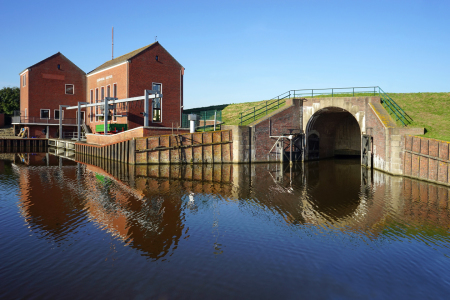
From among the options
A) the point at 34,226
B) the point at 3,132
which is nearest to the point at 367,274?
the point at 34,226

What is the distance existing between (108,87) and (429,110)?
34.9 m

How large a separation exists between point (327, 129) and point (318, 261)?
29237mm

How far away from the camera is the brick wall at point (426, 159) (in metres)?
19.3

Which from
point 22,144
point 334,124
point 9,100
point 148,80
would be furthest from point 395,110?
point 9,100

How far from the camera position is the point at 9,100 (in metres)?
69.1

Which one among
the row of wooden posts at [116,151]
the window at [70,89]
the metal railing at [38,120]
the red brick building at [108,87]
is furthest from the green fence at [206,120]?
the window at [70,89]

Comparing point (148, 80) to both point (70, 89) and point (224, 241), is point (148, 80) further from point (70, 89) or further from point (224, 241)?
point (224, 241)

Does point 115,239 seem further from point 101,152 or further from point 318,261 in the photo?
point 101,152

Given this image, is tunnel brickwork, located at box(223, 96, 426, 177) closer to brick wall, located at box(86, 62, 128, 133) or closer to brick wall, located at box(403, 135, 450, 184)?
brick wall, located at box(403, 135, 450, 184)

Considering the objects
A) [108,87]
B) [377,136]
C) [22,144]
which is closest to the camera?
[377,136]

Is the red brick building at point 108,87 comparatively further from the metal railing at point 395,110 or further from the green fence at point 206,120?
the metal railing at point 395,110

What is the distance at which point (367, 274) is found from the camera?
324 inches

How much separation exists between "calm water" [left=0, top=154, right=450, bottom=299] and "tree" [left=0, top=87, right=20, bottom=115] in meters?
57.4

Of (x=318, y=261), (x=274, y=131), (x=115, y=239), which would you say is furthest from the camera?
(x=274, y=131)
